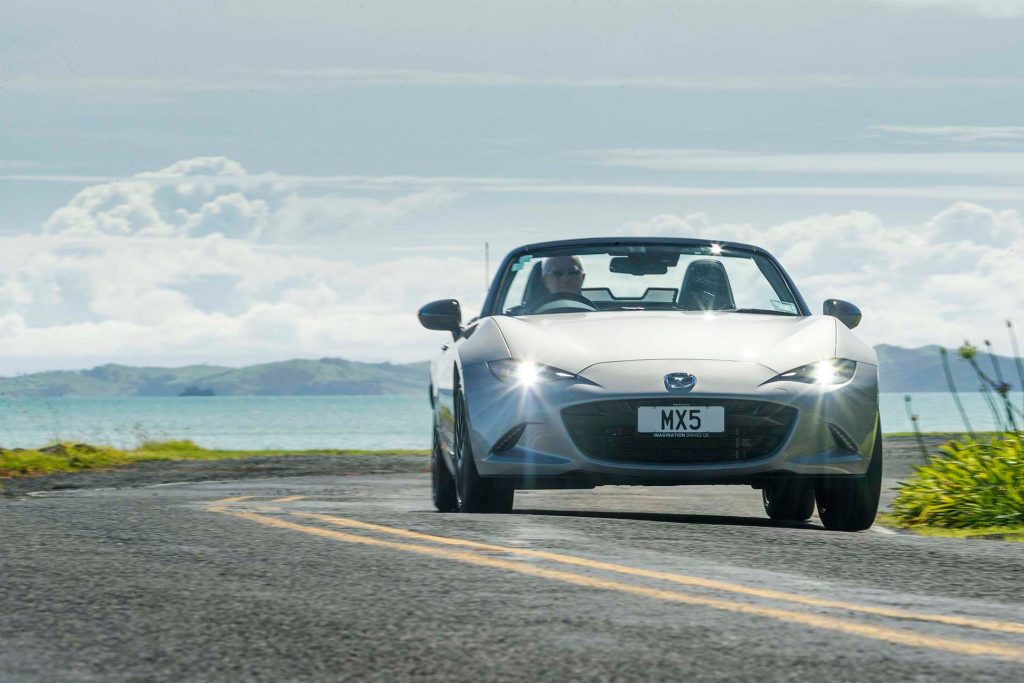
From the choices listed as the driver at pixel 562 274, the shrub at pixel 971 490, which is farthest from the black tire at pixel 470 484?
the shrub at pixel 971 490

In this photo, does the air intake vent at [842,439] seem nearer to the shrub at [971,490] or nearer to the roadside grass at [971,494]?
the roadside grass at [971,494]

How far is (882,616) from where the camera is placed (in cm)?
506

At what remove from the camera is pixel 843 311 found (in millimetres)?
9008

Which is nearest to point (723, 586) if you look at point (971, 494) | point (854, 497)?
point (854, 497)

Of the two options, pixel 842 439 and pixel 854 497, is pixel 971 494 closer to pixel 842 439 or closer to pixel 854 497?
pixel 854 497

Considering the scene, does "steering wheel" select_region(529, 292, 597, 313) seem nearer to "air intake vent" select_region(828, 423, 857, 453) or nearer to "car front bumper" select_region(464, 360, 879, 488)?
"car front bumper" select_region(464, 360, 879, 488)

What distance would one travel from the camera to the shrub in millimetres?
9312

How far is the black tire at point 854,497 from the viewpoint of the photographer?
8.27 m

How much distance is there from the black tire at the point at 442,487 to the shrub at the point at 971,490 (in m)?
3.01

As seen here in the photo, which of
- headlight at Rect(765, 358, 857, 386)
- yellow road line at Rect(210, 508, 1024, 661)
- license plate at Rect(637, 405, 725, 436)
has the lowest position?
yellow road line at Rect(210, 508, 1024, 661)

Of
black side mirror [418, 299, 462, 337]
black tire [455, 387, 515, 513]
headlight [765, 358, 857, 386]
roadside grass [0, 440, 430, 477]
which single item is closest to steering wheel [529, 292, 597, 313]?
black side mirror [418, 299, 462, 337]

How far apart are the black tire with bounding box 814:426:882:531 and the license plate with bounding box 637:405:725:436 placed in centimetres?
78

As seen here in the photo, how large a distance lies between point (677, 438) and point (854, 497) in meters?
1.14

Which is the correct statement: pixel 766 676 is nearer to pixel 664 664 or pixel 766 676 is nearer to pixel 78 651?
pixel 664 664
